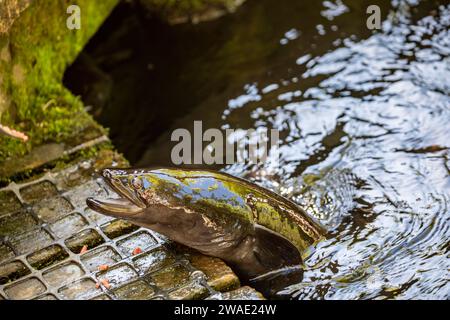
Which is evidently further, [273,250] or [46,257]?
[273,250]

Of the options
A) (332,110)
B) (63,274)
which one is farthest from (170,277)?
(332,110)

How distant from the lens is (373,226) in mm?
5875

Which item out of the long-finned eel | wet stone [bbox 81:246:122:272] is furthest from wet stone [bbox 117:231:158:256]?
the long-finned eel

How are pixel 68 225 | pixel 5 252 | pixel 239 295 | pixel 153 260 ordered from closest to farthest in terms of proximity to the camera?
1. pixel 239 295
2. pixel 153 260
3. pixel 5 252
4. pixel 68 225

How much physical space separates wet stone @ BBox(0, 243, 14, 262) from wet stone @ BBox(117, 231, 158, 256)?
785 mm

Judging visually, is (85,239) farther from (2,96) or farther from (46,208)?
(2,96)

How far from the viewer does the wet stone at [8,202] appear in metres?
5.62

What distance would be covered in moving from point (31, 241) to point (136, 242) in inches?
31.0

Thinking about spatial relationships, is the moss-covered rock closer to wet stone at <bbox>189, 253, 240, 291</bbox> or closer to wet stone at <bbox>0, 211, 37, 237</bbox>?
wet stone at <bbox>0, 211, 37, 237</bbox>

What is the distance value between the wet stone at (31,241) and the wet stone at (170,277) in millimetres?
914

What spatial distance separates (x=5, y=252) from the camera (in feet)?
17.1

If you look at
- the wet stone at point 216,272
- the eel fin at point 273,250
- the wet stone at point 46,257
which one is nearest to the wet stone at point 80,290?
the wet stone at point 46,257

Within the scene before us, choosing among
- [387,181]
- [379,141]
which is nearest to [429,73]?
[379,141]

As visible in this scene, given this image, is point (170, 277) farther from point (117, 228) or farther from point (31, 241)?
point (31, 241)
